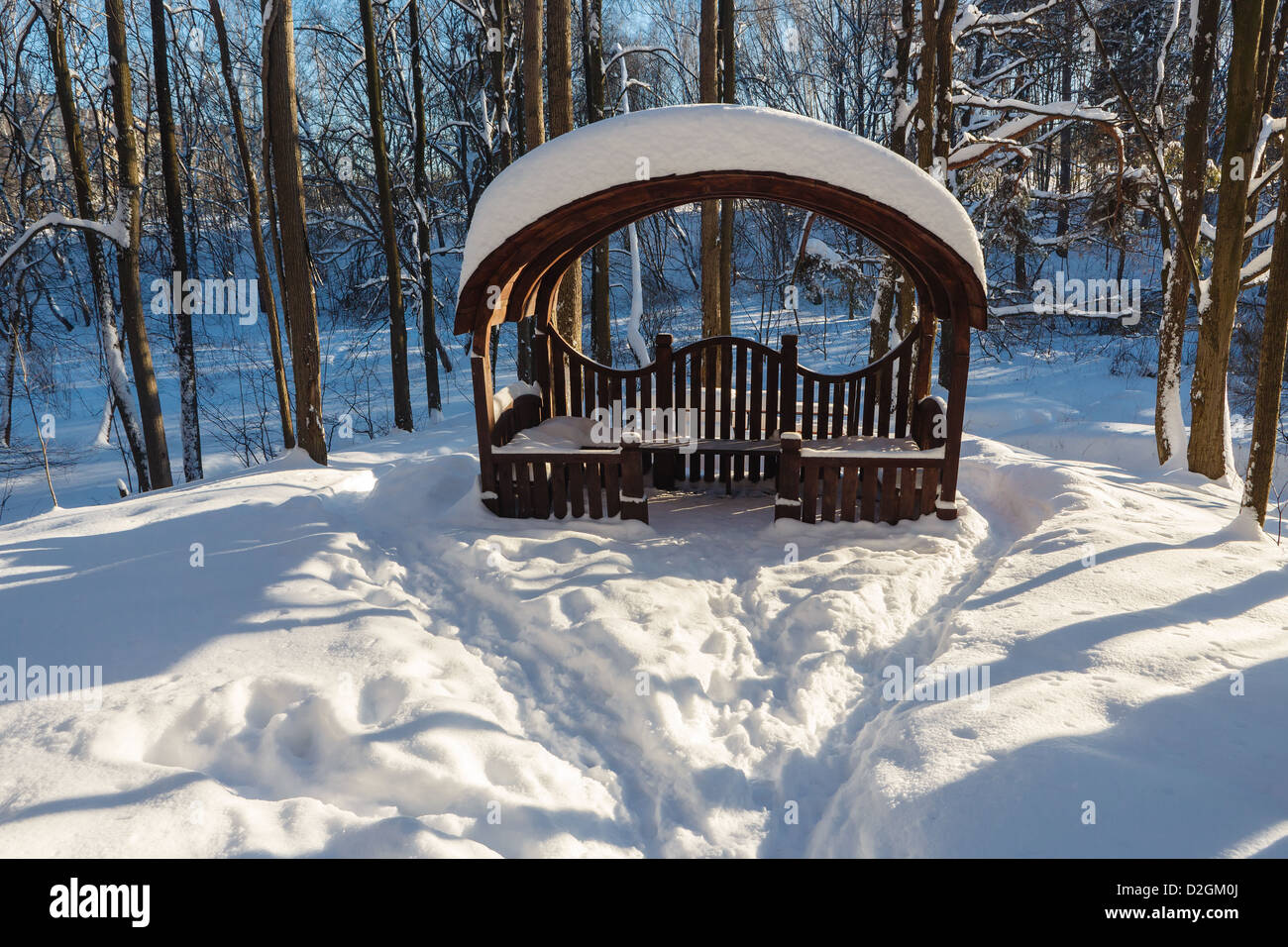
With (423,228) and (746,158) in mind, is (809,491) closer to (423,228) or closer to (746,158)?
(746,158)

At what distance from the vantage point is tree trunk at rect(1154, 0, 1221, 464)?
7766mm

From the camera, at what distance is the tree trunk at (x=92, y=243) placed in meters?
9.51

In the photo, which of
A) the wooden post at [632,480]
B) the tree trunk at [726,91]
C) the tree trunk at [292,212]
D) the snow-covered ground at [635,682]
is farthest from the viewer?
the tree trunk at [726,91]

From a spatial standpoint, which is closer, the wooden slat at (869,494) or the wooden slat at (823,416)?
the wooden slat at (869,494)

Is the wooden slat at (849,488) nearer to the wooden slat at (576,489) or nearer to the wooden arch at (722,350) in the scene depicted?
the wooden arch at (722,350)

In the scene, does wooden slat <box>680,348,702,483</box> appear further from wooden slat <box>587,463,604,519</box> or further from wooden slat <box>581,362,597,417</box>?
wooden slat <box>587,463,604,519</box>

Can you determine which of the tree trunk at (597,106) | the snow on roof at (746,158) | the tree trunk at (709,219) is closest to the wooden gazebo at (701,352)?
the snow on roof at (746,158)

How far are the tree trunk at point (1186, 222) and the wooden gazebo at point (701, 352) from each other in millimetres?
3300

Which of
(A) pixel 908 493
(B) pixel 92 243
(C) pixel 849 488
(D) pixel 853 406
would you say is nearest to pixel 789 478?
(C) pixel 849 488

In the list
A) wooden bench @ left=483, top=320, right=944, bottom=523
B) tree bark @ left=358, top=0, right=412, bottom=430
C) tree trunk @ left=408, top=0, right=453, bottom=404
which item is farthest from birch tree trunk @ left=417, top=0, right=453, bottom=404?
wooden bench @ left=483, top=320, right=944, bottom=523

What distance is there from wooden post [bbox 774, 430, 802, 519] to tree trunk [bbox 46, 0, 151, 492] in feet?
30.2

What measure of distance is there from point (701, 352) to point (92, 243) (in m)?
9.01

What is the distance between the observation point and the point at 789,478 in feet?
20.4
